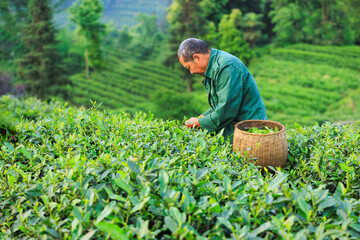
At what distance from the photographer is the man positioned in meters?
3.11

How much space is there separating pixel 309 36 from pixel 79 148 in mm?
35208

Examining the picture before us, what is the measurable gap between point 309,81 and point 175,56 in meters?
11.0

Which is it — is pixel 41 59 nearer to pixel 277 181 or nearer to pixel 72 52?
pixel 72 52

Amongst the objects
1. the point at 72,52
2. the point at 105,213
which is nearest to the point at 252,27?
the point at 72,52

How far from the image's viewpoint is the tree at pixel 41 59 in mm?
22750

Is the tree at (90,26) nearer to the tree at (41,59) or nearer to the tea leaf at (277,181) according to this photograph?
the tree at (41,59)

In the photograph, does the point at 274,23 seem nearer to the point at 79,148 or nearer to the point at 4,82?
the point at 4,82

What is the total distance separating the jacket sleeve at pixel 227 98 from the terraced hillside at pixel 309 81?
1345cm

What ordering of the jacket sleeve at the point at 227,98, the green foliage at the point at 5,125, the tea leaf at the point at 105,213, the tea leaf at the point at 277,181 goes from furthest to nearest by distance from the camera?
1. the jacket sleeve at the point at 227,98
2. the green foliage at the point at 5,125
3. the tea leaf at the point at 277,181
4. the tea leaf at the point at 105,213

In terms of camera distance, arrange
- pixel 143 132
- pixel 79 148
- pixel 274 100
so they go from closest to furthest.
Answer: pixel 79 148, pixel 143 132, pixel 274 100

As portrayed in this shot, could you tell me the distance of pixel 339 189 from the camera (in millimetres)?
1910

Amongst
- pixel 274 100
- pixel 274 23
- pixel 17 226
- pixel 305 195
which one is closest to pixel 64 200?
pixel 17 226

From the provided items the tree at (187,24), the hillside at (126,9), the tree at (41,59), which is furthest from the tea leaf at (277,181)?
the hillside at (126,9)

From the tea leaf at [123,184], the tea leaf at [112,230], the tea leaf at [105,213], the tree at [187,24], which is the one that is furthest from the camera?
the tree at [187,24]
